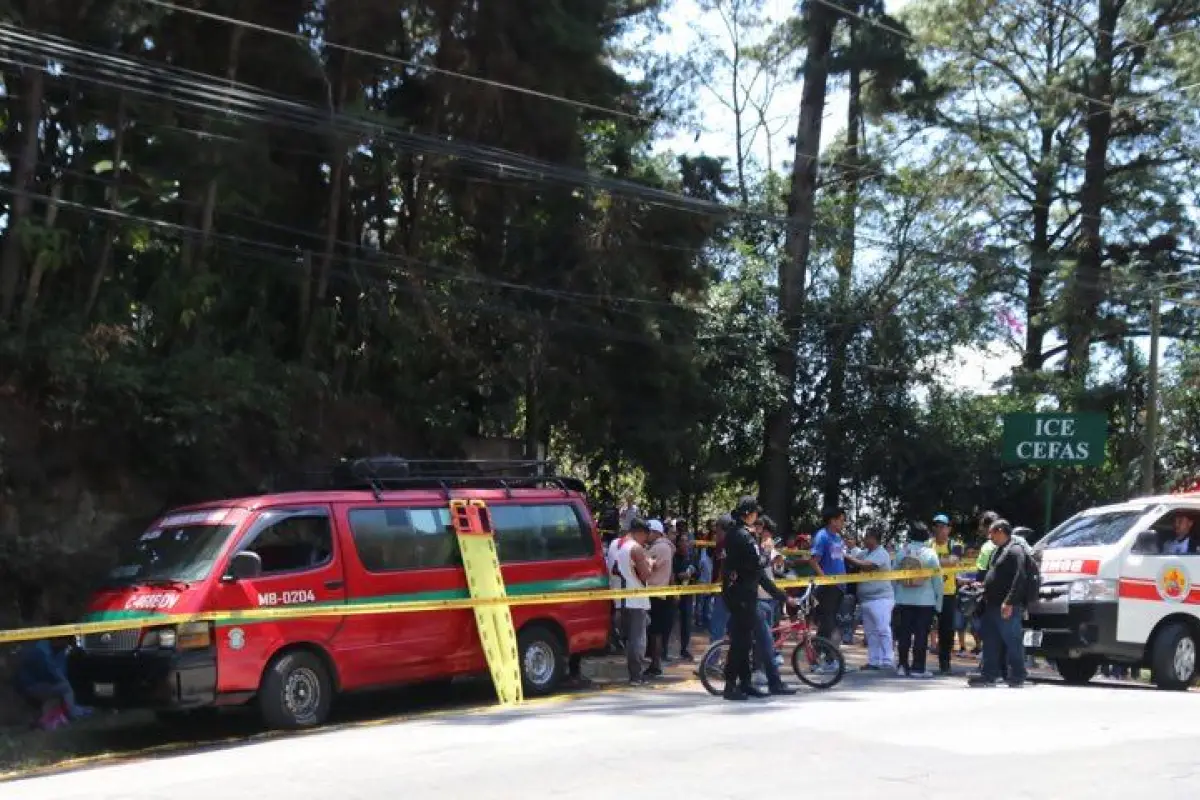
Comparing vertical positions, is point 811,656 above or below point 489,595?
below

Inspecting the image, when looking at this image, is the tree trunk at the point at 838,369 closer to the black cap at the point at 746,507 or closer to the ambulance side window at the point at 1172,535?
the ambulance side window at the point at 1172,535

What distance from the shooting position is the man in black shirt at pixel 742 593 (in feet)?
41.6

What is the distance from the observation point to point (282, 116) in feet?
57.8

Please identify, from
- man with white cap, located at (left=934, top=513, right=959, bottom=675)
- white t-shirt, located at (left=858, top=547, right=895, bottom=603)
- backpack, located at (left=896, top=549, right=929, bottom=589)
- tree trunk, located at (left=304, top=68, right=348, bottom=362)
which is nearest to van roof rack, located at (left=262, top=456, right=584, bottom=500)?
white t-shirt, located at (left=858, top=547, right=895, bottom=603)

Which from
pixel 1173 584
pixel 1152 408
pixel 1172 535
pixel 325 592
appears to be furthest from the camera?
pixel 1152 408

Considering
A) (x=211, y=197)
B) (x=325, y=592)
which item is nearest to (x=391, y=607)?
(x=325, y=592)

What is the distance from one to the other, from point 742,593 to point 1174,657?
5689 millimetres

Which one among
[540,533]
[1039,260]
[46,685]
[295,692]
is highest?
[1039,260]

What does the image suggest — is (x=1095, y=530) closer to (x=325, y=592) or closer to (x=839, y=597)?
(x=839, y=597)

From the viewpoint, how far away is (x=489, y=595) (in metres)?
13.6

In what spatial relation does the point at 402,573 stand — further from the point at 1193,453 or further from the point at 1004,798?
the point at 1193,453

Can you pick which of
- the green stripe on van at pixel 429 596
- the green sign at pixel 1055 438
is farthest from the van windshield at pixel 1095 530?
the green stripe on van at pixel 429 596

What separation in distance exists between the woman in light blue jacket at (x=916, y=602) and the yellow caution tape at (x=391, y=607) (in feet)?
0.41

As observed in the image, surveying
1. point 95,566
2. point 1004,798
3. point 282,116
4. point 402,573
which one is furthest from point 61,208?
point 1004,798
